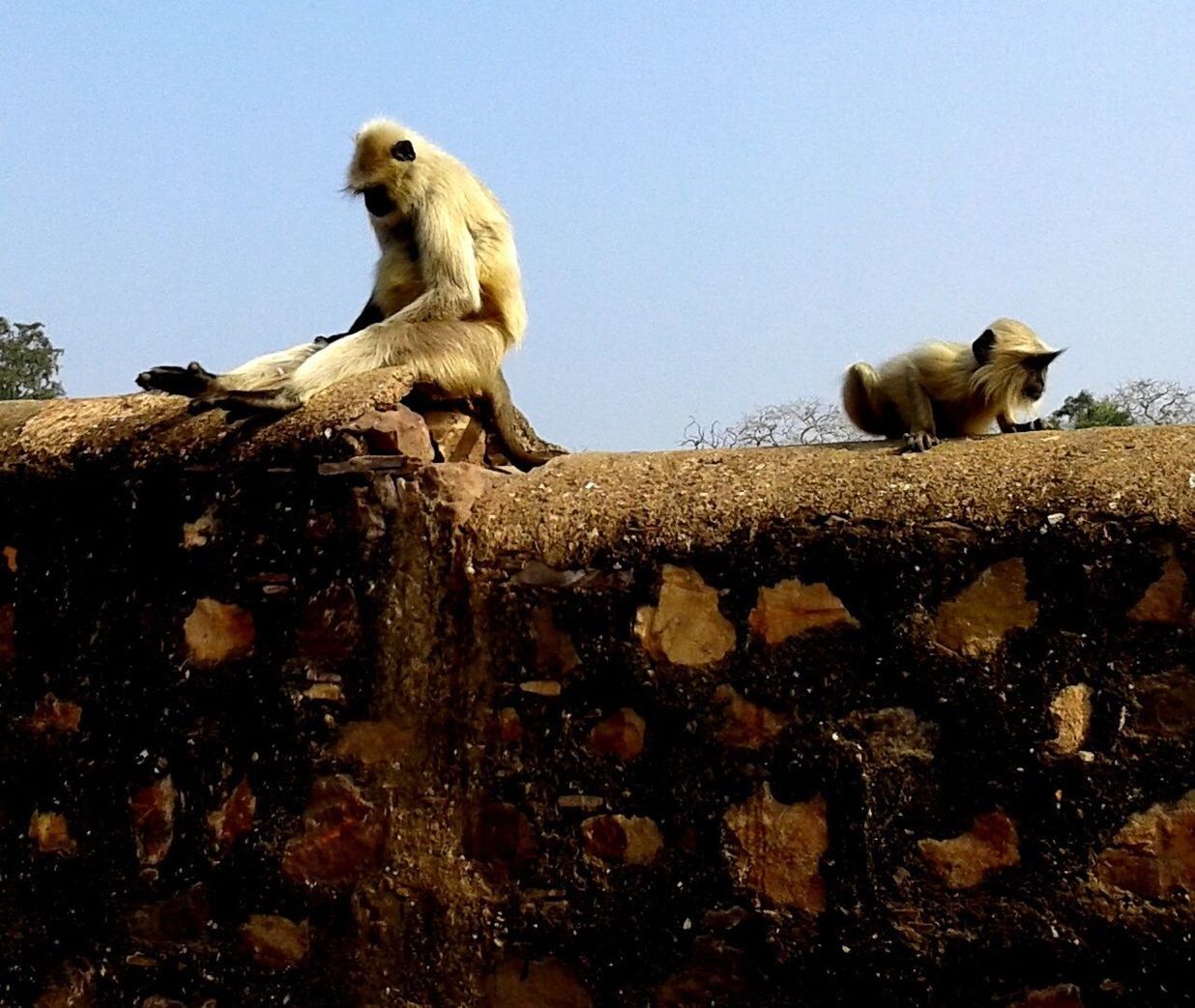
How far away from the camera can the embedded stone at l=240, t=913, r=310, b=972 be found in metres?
3.66

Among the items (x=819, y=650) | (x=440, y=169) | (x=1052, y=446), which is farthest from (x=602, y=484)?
(x=440, y=169)

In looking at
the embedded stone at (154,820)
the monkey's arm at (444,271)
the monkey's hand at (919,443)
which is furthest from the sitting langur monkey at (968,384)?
the embedded stone at (154,820)

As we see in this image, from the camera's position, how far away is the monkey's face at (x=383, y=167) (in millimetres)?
5719

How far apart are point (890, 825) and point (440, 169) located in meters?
3.43

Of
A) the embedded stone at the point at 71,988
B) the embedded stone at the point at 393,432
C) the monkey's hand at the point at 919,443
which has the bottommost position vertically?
the embedded stone at the point at 71,988

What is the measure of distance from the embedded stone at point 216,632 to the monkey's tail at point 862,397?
2550 mm

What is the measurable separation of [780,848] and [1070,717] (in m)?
0.70

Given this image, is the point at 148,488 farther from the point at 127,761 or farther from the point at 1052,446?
the point at 1052,446

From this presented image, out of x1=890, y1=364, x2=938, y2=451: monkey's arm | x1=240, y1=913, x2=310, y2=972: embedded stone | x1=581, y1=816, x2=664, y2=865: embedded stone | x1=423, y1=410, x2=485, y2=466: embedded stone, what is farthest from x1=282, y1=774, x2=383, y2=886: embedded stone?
x1=890, y1=364, x2=938, y2=451: monkey's arm

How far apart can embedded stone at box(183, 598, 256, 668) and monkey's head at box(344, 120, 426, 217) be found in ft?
7.39

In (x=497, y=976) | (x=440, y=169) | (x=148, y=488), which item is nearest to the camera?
(x=497, y=976)

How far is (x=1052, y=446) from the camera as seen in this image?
3559 millimetres

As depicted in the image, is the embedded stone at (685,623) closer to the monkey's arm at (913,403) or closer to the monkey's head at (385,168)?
the monkey's arm at (913,403)

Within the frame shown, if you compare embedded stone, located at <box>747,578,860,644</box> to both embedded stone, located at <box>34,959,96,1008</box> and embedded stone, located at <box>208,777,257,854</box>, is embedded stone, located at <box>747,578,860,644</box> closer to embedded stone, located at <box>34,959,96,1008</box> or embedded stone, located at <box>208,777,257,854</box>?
embedded stone, located at <box>208,777,257,854</box>
